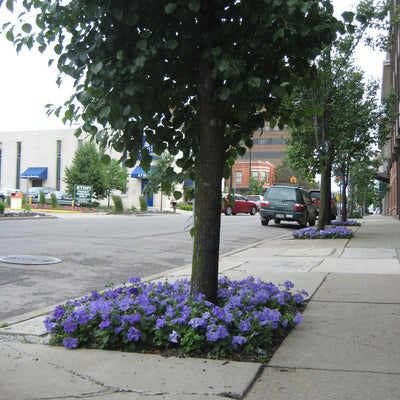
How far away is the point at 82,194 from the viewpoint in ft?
123

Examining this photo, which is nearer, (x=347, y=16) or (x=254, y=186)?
(x=347, y=16)

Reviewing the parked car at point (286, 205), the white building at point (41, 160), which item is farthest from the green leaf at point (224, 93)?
the white building at point (41, 160)

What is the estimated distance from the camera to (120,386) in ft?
9.46

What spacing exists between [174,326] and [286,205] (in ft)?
59.8

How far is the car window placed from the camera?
70.5 feet

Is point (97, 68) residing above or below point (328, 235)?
above

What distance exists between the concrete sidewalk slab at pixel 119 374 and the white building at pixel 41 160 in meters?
52.2

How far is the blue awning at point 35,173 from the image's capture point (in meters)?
57.5

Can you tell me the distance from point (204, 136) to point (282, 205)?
17673 mm

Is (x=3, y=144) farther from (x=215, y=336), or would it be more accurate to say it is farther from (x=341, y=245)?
(x=215, y=336)

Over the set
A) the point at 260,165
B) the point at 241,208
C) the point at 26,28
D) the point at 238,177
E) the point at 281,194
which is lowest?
the point at 241,208

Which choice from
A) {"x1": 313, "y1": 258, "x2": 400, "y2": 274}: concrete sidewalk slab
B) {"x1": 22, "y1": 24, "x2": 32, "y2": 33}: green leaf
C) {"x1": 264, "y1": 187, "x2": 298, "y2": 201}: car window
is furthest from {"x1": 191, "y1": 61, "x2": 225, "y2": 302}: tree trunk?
{"x1": 264, "y1": 187, "x2": 298, "y2": 201}: car window

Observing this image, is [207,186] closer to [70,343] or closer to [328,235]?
[70,343]

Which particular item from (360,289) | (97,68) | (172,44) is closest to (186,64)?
(172,44)
